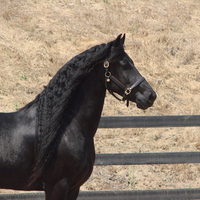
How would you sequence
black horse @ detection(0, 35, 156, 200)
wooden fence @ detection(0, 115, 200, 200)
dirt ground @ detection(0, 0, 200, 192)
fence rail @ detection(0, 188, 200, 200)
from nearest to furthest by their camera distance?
black horse @ detection(0, 35, 156, 200)
fence rail @ detection(0, 188, 200, 200)
wooden fence @ detection(0, 115, 200, 200)
dirt ground @ detection(0, 0, 200, 192)

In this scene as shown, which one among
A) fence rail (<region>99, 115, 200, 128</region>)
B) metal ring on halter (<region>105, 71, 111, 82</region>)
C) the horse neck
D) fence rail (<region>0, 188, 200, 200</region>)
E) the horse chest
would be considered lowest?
fence rail (<region>0, 188, 200, 200</region>)

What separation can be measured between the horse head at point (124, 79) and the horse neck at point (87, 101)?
3.7 inches

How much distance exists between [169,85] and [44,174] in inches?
251

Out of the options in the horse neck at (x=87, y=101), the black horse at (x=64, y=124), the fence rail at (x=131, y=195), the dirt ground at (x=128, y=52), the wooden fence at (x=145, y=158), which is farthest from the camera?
the dirt ground at (x=128, y=52)

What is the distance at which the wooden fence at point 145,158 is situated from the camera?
5823mm

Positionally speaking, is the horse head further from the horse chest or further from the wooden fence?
the wooden fence

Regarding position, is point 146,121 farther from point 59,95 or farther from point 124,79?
point 59,95

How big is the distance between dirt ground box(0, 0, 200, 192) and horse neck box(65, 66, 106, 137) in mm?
2835

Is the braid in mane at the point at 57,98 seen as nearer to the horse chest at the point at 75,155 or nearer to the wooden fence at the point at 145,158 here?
the horse chest at the point at 75,155

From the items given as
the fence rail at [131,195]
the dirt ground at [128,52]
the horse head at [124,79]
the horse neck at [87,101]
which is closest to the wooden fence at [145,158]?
the fence rail at [131,195]

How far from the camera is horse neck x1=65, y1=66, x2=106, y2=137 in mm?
4301

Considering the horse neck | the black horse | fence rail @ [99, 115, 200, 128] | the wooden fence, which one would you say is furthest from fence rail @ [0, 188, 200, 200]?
the horse neck

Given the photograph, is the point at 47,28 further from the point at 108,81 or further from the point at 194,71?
the point at 108,81

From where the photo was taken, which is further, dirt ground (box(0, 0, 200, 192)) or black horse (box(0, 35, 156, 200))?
dirt ground (box(0, 0, 200, 192))
